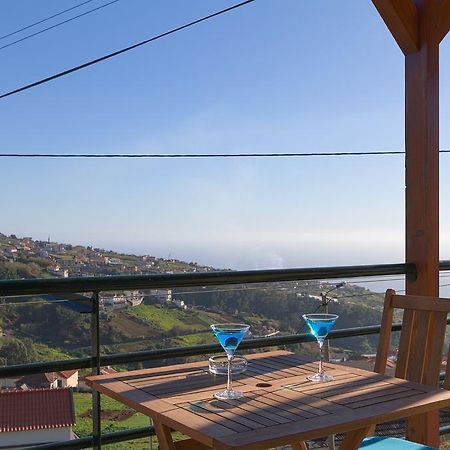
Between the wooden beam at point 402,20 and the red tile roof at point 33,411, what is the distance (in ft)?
7.71

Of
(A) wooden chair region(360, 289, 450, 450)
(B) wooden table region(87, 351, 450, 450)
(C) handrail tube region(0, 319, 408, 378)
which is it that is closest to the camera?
(B) wooden table region(87, 351, 450, 450)

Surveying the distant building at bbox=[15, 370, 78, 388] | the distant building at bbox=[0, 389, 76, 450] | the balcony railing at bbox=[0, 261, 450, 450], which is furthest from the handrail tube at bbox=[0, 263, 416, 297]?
the distant building at bbox=[0, 389, 76, 450]

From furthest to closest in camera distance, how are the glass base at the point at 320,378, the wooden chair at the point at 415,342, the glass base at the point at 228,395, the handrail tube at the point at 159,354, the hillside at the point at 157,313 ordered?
A: the hillside at the point at 157,313 → the wooden chair at the point at 415,342 → the handrail tube at the point at 159,354 → the glass base at the point at 320,378 → the glass base at the point at 228,395

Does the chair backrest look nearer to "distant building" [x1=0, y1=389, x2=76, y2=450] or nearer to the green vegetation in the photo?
the green vegetation

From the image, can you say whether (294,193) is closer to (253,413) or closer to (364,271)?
(364,271)

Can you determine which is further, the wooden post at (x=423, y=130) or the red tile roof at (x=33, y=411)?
the wooden post at (x=423, y=130)

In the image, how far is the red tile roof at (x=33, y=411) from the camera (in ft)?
7.66

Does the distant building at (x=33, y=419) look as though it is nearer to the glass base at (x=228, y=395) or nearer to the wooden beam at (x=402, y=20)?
the glass base at (x=228, y=395)

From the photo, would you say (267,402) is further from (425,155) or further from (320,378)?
(425,155)

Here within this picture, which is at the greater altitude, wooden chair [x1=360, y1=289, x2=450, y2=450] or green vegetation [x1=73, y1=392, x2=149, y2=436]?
wooden chair [x1=360, y1=289, x2=450, y2=450]

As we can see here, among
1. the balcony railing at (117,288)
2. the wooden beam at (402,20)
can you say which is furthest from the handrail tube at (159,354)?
the wooden beam at (402,20)

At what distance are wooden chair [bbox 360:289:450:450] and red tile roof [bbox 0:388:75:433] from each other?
43.1 inches

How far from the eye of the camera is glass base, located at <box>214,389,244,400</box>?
5.51ft

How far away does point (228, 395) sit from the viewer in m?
1.70
